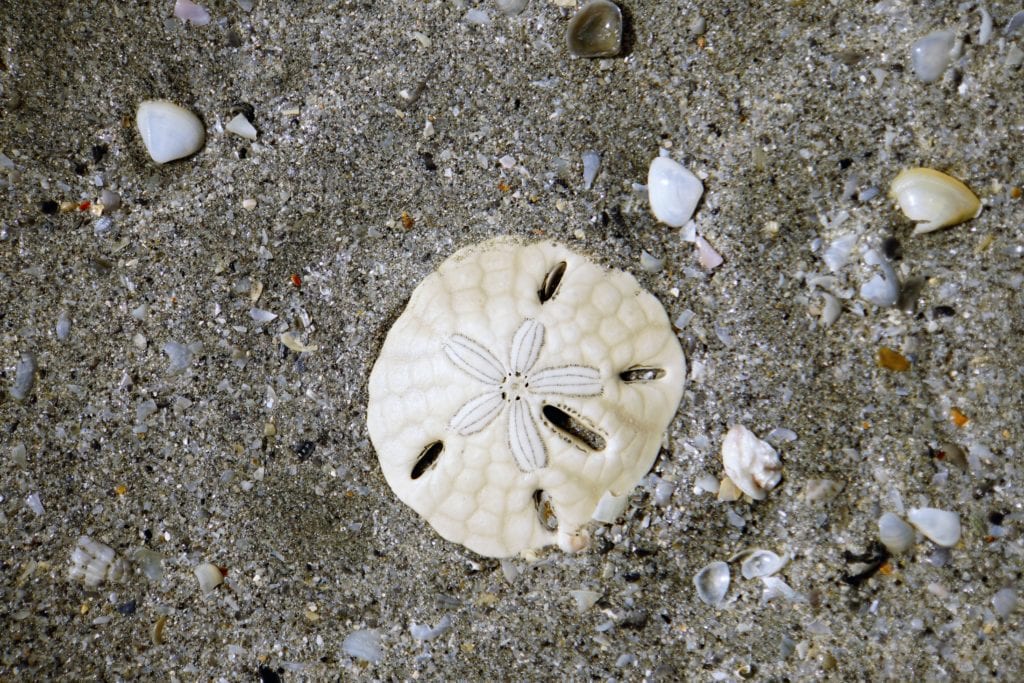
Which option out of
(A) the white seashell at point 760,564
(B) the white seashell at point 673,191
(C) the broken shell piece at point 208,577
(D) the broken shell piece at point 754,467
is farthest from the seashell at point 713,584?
(C) the broken shell piece at point 208,577

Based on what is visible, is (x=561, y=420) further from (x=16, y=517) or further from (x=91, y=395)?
(x=16, y=517)

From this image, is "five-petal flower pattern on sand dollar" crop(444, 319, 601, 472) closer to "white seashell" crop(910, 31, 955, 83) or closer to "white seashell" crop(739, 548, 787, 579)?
"white seashell" crop(739, 548, 787, 579)

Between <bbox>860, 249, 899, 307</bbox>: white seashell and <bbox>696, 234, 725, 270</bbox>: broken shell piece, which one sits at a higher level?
<bbox>860, 249, 899, 307</bbox>: white seashell

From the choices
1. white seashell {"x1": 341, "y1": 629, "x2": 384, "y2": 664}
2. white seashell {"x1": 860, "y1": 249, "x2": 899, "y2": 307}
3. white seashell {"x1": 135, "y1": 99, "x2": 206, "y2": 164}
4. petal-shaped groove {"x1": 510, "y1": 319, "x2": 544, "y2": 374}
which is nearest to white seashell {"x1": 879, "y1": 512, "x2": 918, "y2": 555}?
white seashell {"x1": 860, "y1": 249, "x2": 899, "y2": 307}

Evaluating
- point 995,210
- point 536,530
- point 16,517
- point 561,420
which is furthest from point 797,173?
point 16,517

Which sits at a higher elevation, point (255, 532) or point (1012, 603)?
point (1012, 603)

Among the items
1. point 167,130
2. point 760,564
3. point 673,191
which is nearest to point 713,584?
point 760,564

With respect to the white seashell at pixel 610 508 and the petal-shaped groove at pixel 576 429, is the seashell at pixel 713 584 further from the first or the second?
the petal-shaped groove at pixel 576 429
